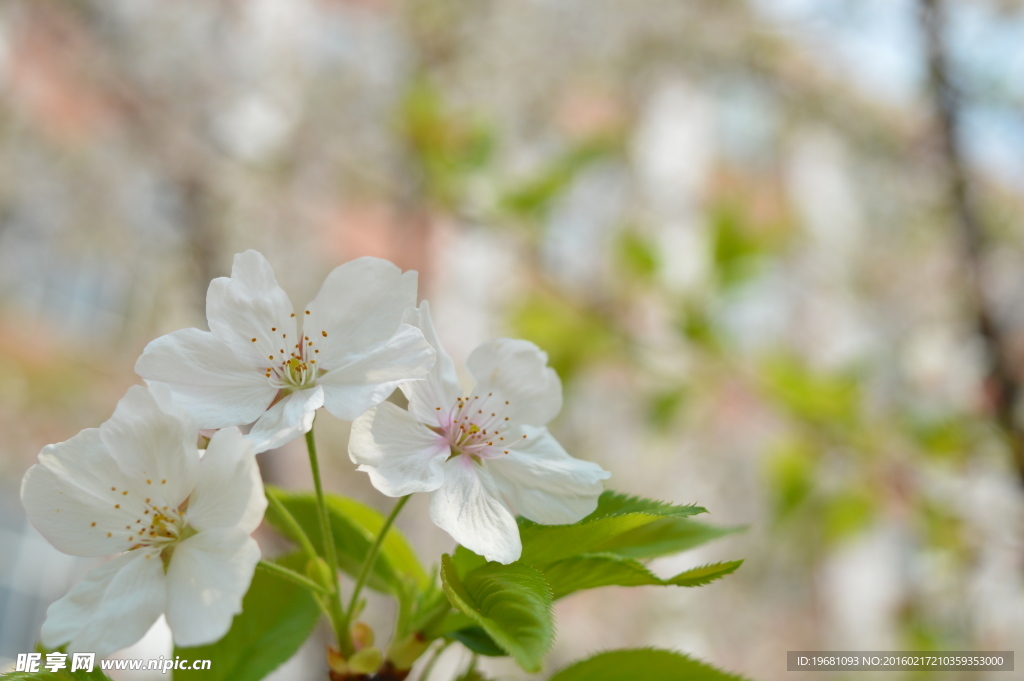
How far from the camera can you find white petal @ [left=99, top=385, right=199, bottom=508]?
311 millimetres

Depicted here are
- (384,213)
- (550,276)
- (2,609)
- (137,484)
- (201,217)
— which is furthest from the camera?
(384,213)

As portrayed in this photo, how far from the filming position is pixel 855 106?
7.88 ft

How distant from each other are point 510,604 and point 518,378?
0.13 metres

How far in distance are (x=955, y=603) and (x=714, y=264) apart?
2.66ft

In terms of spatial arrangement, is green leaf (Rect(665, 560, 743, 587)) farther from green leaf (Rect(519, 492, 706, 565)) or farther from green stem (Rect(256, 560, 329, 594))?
green stem (Rect(256, 560, 329, 594))

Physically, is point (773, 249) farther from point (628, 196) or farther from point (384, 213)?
point (384, 213)

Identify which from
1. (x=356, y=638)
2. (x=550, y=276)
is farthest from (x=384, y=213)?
(x=356, y=638)

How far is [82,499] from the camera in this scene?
33 centimetres

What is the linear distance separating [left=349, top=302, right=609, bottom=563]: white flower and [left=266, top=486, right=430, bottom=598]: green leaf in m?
0.08

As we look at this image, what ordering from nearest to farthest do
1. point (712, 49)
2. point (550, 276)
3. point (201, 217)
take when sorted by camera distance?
point (550, 276) → point (201, 217) → point (712, 49)

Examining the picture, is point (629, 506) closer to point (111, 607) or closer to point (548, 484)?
point (548, 484)

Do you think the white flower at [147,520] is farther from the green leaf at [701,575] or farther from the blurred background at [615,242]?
the blurred background at [615,242]

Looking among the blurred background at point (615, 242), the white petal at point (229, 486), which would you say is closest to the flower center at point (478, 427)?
the white petal at point (229, 486)

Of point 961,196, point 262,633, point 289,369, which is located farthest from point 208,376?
point 961,196
